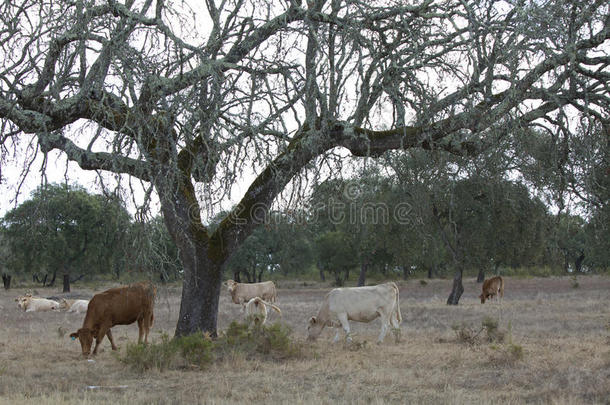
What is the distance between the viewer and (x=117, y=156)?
8.36 metres

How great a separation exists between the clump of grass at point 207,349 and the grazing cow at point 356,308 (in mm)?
2275

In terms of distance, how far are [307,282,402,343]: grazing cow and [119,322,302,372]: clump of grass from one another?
89.6 inches

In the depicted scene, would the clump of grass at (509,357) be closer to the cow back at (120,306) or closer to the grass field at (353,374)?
the grass field at (353,374)

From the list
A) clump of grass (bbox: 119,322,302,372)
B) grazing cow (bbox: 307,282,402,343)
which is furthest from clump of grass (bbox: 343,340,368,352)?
grazing cow (bbox: 307,282,402,343)

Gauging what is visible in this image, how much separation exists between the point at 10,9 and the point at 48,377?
5.43 m

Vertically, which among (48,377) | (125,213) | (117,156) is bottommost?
(48,377)

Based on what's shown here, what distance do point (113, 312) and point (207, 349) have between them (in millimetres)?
2847

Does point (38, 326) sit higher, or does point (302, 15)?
point (302, 15)

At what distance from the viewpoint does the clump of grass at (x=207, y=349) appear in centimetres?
962

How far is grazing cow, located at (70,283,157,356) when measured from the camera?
1127 cm

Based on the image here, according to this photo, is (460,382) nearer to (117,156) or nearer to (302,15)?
(117,156)

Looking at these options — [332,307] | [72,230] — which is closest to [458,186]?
[332,307]

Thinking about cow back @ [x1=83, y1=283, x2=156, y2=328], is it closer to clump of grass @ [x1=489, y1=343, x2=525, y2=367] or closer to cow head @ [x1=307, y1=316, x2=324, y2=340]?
cow head @ [x1=307, y1=316, x2=324, y2=340]

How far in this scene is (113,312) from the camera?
38.2ft
